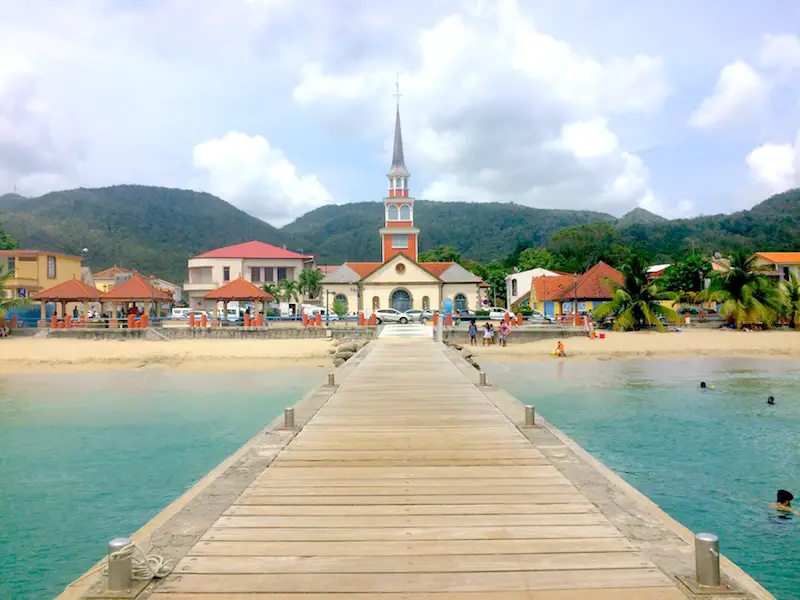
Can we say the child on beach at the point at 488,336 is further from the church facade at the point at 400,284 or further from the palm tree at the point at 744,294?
the palm tree at the point at 744,294

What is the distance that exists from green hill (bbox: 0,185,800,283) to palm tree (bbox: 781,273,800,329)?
46.3 metres

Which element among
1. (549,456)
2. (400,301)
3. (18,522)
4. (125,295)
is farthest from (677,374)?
(125,295)

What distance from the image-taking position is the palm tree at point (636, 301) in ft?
135

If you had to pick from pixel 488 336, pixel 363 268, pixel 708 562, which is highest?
pixel 363 268

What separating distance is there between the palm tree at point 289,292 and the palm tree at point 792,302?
43.3 meters

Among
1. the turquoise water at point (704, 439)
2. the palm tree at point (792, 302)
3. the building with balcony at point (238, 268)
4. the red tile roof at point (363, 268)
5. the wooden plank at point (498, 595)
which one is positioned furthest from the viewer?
the building with balcony at point (238, 268)

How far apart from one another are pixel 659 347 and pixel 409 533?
107 feet

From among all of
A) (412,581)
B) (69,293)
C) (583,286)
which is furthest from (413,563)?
(583,286)

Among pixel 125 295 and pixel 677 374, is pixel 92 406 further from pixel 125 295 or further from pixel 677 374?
pixel 125 295

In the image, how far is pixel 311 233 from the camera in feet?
654

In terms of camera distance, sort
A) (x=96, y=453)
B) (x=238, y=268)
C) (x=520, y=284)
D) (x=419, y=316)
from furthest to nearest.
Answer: (x=238, y=268) → (x=520, y=284) → (x=419, y=316) → (x=96, y=453)

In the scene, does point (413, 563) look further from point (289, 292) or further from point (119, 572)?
point (289, 292)

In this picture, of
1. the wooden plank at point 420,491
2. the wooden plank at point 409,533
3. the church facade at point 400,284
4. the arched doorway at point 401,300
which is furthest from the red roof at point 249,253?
the wooden plank at point 409,533

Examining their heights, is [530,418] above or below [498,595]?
above
